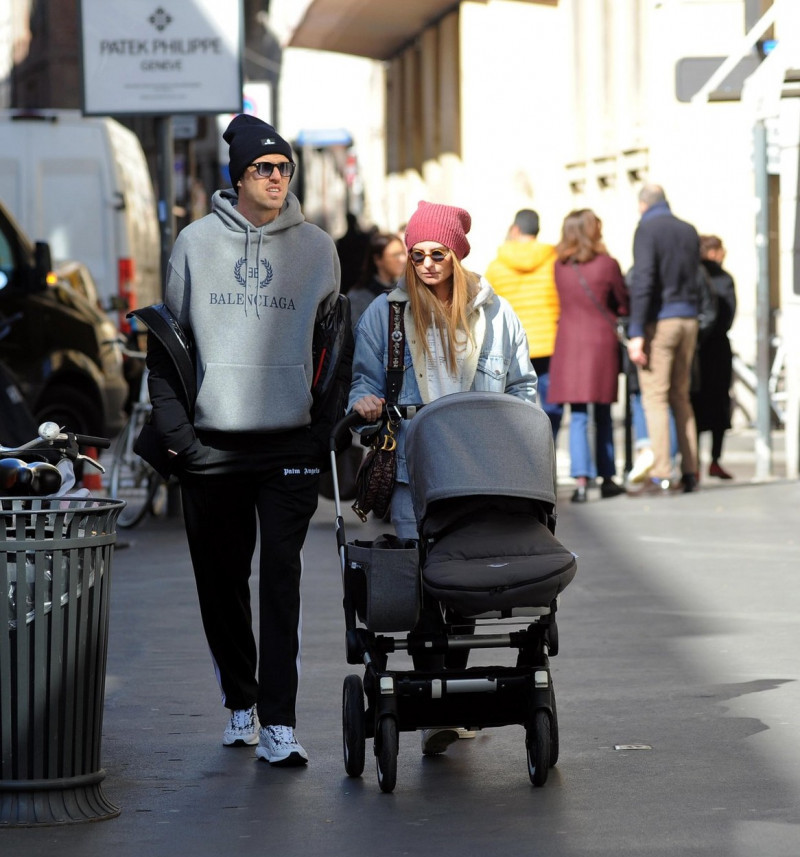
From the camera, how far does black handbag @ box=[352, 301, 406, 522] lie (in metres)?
6.31

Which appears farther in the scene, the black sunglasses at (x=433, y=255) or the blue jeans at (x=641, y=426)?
the blue jeans at (x=641, y=426)

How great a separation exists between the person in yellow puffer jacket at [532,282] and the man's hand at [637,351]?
53 centimetres

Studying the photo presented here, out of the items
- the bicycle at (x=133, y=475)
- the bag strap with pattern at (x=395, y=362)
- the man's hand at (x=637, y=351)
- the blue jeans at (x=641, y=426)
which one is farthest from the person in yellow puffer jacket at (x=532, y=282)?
the bag strap with pattern at (x=395, y=362)

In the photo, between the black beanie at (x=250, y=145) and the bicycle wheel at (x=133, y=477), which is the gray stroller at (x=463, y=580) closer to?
the black beanie at (x=250, y=145)

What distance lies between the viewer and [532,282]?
45.3 feet

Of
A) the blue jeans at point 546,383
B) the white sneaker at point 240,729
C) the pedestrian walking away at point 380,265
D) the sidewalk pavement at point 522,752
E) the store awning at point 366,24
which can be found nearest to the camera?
the sidewalk pavement at point 522,752

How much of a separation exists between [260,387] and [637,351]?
7647 millimetres

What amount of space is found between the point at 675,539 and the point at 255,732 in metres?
5.70

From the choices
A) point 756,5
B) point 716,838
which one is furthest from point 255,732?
point 756,5

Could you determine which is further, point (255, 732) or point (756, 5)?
point (756, 5)

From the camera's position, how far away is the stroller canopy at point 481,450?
19.2ft

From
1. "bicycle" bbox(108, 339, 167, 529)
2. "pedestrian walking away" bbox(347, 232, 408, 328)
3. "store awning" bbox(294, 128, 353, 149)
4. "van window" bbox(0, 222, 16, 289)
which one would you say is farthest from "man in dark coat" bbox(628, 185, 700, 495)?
"store awning" bbox(294, 128, 353, 149)

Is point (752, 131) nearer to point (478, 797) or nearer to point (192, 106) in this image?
point (192, 106)

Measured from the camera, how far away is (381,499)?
6.32 meters
